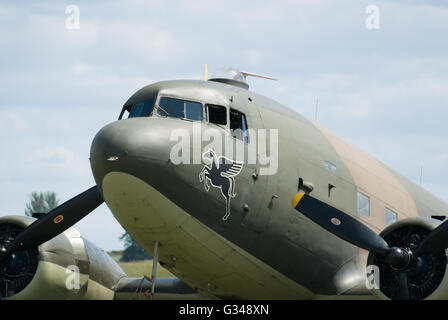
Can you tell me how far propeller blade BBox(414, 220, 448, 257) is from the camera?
1341 centimetres

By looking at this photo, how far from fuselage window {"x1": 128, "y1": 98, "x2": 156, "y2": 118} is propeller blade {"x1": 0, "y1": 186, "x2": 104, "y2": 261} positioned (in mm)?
2621

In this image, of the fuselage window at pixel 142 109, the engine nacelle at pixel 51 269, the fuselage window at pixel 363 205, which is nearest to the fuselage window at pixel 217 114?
the fuselage window at pixel 142 109

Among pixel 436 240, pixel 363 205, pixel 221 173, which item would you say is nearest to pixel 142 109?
pixel 221 173

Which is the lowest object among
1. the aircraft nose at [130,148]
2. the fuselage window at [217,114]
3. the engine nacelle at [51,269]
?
the engine nacelle at [51,269]

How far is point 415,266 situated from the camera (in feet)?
46.2

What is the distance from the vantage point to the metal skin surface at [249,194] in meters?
12.7

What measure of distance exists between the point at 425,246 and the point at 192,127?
181 inches

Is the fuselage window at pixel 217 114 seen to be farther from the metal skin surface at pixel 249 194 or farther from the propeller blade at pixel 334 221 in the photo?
the propeller blade at pixel 334 221

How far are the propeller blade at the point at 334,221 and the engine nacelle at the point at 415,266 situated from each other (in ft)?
1.66

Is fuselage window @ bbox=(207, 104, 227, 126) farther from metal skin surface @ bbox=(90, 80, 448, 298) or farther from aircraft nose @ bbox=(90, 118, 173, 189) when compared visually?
aircraft nose @ bbox=(90, 118, 173, 189)

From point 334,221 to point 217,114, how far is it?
2.94 m

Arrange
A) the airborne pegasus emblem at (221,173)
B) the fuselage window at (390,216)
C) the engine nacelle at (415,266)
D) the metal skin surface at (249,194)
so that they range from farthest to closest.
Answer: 1. the fuselage window at (390,216)
2. the engine nacelle at (415,266)
3. the airborne pegasus emblem at (221,173)
4. the metal skin surface at (249,194)

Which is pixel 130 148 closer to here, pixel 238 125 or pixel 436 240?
pixel 238 125
